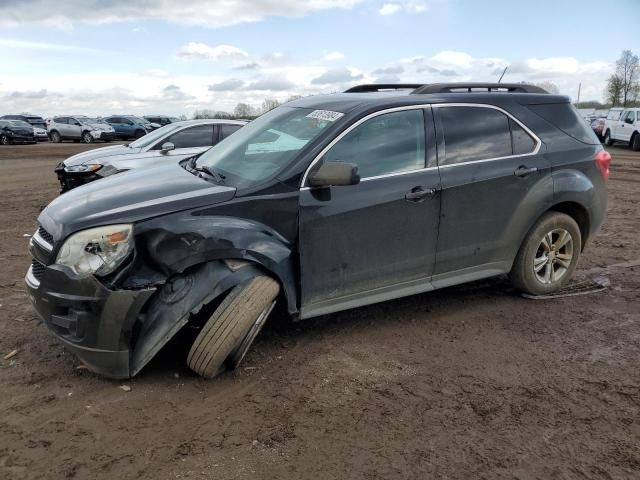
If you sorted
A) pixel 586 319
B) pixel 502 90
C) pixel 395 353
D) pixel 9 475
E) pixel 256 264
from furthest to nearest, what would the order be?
pixel 502 90 < pixel 586 319 < pixel 395 353 < pixel 256 264 < pixel 9 475

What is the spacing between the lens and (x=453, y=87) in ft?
15.4

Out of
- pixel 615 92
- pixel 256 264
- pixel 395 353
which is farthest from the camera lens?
pixel 615 92

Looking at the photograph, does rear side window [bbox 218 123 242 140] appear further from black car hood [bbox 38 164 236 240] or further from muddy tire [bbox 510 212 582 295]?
muddy tire [bbox 510 212 582 295]

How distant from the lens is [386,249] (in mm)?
4070

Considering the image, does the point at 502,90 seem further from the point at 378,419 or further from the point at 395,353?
the point at 378,419

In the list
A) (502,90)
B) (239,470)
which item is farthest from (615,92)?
(239,470)

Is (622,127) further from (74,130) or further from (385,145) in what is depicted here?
(74,130)

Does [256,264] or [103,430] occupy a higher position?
[256,264]

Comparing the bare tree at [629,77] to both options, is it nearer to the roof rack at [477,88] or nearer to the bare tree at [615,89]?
the bare tree at [615,89]

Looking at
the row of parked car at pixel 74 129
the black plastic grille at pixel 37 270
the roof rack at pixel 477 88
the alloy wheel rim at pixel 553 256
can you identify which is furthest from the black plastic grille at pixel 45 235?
the row of parked car at pixel 74 129

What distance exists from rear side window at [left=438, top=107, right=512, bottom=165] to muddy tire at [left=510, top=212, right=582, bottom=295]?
2.56ft

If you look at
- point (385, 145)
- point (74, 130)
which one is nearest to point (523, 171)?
point (385, 145)

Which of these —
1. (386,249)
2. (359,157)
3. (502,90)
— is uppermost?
(502,90)

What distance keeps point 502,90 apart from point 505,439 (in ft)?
10.6
